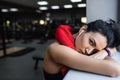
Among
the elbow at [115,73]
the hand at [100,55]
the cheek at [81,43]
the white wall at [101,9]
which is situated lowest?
the elbow at [115,73]

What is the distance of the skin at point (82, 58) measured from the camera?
879 millimetres

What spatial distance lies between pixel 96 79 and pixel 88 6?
1403 mm

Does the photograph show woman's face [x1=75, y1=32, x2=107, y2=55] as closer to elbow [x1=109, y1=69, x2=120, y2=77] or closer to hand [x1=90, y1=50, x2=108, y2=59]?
hand [x1=90, y1=50, x2=108, y2=59]

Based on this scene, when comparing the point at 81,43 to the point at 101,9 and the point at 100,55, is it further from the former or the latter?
the point at 101,9

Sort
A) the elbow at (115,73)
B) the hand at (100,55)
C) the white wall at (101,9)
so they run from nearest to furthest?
the elbow at (115,73), the hand at (100,55), the white wall at (101,9)

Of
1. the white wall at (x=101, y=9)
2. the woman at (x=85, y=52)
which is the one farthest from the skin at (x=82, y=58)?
the white wall at (x=101, y=9)

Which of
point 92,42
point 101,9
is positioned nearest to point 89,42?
point 92,42

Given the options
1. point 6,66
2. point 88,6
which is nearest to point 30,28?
point 6,66

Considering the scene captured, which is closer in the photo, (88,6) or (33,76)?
(88,6)

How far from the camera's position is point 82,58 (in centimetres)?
90

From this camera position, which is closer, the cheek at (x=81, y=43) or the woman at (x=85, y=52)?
the woman at (x=85, y=52)

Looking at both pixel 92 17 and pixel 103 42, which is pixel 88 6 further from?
pixel 103 42

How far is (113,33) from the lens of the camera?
3.67 ft

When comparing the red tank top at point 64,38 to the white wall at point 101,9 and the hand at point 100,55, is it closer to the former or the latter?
the hand at point 100,55
